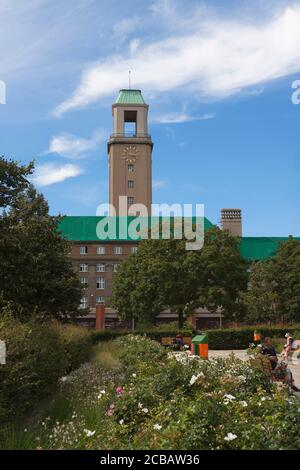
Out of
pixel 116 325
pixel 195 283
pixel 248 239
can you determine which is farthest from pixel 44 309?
pixel 248 239

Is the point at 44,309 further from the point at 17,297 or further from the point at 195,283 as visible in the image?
the point at 195,283

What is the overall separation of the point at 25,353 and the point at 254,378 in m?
4.36

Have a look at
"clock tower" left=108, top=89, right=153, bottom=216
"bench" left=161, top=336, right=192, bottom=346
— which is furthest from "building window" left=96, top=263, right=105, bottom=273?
"bench" left=161, top=336, right=192, bottom=346

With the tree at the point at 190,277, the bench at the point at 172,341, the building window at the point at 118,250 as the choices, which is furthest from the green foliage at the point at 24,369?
the building window at the point at 118,250

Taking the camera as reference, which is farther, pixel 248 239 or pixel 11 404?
pixel 248 239

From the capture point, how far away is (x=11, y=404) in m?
10.9

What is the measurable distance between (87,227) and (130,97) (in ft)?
93.2

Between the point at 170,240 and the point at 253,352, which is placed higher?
the point at 170,240

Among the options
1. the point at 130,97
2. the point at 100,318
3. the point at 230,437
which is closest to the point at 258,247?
the point at 130,97

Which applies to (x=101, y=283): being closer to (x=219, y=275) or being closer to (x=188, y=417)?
(x=219, y=275)

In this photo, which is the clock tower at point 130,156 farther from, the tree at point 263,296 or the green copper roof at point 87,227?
the tree at point 263,296

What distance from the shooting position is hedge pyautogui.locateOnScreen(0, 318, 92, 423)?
10.7m

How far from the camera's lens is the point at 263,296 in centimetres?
6900

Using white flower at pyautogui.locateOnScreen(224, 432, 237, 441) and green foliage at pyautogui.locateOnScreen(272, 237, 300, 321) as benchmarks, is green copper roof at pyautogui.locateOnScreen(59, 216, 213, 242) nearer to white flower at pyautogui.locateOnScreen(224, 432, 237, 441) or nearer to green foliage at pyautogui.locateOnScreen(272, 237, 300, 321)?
green foliage at pyautogui.locateOnScreen(272, 237, 300, 321)
